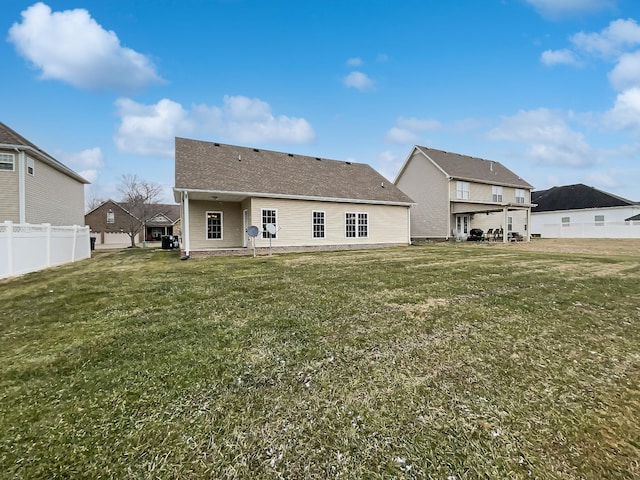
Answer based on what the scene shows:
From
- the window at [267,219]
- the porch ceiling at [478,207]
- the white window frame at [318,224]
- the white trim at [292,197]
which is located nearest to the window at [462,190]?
the porch ceiling at [478,207]

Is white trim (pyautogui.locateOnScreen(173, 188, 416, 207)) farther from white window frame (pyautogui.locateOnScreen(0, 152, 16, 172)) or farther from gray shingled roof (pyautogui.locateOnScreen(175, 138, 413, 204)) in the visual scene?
white window frame (pyautogui.locateOnScreen(0, 152, 16, 172))

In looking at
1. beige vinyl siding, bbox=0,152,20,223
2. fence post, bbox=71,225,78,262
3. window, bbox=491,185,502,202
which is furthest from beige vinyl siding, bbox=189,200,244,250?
window, bbox=491,185,502,202

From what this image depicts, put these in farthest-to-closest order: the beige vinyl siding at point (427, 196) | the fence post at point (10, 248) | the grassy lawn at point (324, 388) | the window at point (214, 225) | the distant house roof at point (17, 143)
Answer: the beige vinyl siding at point (427, 196)
the window at point (214, 225)
the distant house roof at point (17, 143)
the fence post at point (10, 248)
the grassy lawn at point (324, 388)

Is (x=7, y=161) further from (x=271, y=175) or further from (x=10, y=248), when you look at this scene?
(x=271, y=175)

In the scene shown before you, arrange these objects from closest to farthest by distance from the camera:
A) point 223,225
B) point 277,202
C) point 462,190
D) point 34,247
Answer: point 34,247 → point 277,202 → point 223,225 → point 462,190

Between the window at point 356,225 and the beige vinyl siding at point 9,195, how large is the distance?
1619 cm

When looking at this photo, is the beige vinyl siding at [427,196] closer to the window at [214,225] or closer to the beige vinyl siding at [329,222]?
the beige vinyl siding at [329,222]

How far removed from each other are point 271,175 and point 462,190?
16434 millimetres

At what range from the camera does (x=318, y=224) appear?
17.5 metres

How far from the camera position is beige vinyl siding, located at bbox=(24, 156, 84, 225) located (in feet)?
50.6

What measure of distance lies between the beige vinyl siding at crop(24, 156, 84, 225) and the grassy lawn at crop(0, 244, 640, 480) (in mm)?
13146

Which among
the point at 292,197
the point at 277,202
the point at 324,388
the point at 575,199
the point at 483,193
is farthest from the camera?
the point at 575,199

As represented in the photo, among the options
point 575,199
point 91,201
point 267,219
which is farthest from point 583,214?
point 91,201

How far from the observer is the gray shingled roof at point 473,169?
2544cm
